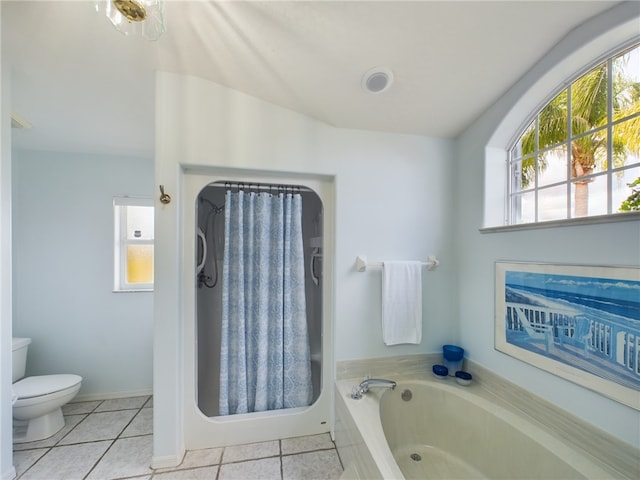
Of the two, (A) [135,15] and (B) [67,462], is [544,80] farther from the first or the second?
(B) [67,462]

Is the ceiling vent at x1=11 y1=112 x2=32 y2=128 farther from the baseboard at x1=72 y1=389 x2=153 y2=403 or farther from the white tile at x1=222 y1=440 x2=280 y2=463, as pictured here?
the white tile at x1=222 y1=440 x2=280 y2=463

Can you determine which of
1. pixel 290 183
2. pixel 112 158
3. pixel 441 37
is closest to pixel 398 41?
pixel 441 37

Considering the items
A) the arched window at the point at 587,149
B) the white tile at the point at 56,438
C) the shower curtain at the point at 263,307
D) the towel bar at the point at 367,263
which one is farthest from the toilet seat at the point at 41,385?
the arched window at the point at 587,149

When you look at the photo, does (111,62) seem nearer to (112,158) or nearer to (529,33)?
(112,158)

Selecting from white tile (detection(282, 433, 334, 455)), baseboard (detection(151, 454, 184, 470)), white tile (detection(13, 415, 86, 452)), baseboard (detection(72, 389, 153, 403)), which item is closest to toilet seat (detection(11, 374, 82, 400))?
white tile (detection(13, 415, 86, 452))

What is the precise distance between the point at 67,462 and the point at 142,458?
444 mm

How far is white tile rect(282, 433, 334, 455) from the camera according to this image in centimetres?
170

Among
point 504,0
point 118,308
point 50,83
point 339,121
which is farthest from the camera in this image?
point 118,308

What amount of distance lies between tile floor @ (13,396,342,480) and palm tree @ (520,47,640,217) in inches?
84.0

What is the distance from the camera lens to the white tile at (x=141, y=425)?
1849 millimetres

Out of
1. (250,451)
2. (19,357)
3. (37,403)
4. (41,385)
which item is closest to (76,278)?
(19,357)

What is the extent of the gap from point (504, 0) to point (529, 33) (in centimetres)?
28

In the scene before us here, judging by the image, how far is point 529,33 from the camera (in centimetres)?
125

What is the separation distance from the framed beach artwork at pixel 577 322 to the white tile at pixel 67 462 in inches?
105
